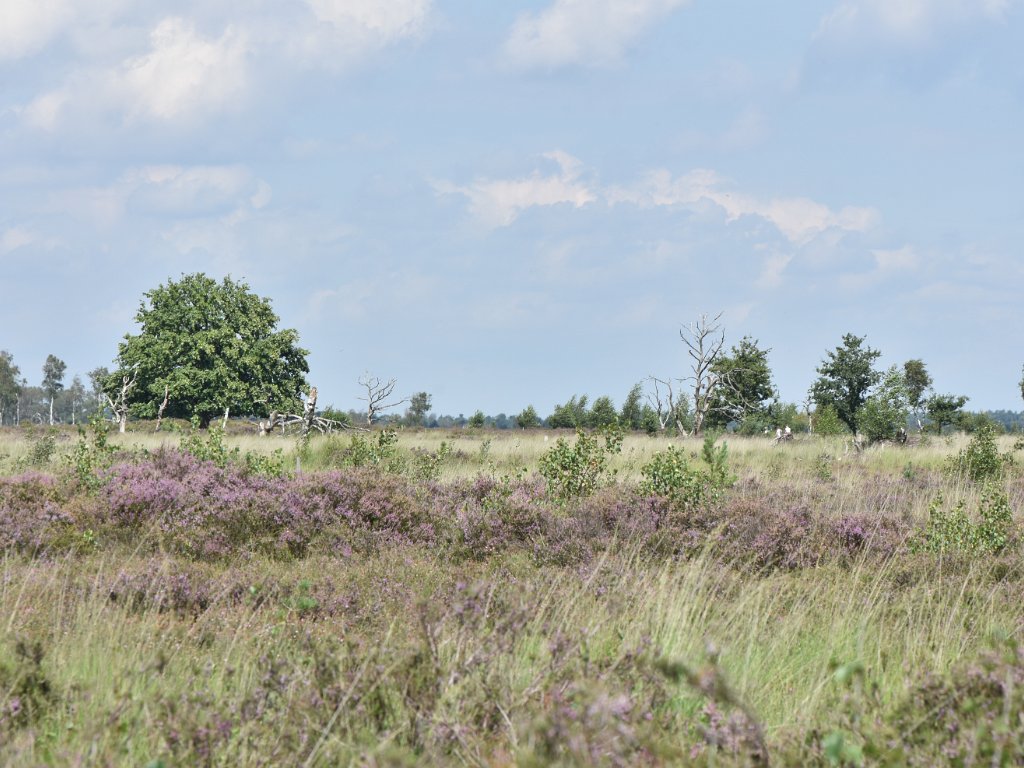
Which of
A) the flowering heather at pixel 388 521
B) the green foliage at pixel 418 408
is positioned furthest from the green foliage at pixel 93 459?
the green foliage at pixel 418 408

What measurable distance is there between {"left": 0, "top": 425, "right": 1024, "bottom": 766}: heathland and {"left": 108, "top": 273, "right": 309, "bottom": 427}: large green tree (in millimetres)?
38046

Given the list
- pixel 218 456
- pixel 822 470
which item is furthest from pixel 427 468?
pixel 822 470

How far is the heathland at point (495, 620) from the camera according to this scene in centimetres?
404

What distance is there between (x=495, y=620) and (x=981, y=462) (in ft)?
58.2

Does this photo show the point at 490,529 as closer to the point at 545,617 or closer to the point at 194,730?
the point at 545,617

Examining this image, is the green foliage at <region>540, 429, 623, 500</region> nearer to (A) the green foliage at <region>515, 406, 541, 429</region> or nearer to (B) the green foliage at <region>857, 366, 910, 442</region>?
(B) the green foliage at <region>857, 366, 910, 442</region>

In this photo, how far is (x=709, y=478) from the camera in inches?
535

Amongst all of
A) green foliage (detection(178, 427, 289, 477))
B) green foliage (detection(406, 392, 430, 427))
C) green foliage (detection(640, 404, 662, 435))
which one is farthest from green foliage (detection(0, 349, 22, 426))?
green foliage (detection(178, 427, 289, 477))

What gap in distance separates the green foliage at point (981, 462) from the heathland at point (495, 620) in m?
4.10

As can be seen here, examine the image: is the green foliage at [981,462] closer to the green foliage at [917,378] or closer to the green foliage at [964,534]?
the green foliage at [964,534]

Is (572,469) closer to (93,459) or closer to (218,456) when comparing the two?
(218,456)

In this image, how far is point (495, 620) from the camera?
19.0 feet

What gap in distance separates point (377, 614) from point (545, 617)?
173cm

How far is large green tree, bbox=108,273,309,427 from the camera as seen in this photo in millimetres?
51375
